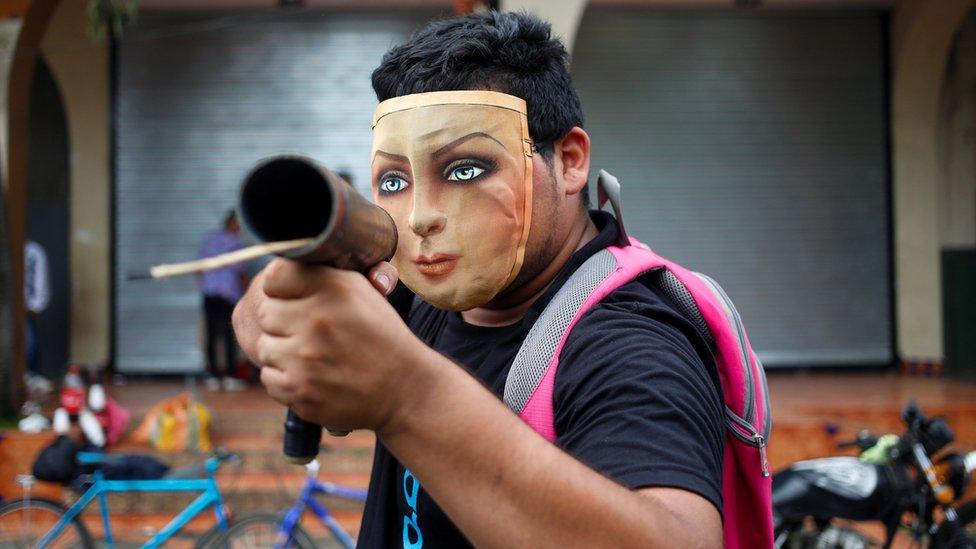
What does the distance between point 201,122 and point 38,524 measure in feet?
19.1

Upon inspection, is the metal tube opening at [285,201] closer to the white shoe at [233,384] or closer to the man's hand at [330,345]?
the man's hand at [330,345]

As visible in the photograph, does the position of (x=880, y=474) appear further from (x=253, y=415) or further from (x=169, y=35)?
(x=169, y=35)

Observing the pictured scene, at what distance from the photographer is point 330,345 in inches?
37.2

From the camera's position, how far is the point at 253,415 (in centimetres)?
759

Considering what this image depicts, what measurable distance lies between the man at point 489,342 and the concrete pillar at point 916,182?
9.76 meters

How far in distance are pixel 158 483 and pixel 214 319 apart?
422 cm

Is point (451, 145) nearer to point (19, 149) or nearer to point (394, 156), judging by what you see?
point (394, 156)

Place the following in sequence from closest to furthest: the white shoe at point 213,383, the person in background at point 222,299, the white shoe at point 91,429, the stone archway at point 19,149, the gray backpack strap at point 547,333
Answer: the gray backpack strap at point 547,333 → the white shoe at point 91,429 → the stone archway at point 19,149 → the person in background at point 222,299 → the white shoe at point 213,383

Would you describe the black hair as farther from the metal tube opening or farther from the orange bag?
the orange bag

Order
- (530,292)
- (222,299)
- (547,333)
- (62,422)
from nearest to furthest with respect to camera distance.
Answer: (547,333), (530,292), (62,422), (222,299)

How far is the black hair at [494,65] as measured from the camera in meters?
1.55

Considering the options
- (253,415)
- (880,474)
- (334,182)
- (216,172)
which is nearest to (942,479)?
(880,474)

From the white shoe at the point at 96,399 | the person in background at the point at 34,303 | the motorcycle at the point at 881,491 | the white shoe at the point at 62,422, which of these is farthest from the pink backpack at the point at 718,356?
the person in background at the point at 34,303

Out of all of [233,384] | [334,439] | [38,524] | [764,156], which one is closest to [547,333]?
[38,524]
